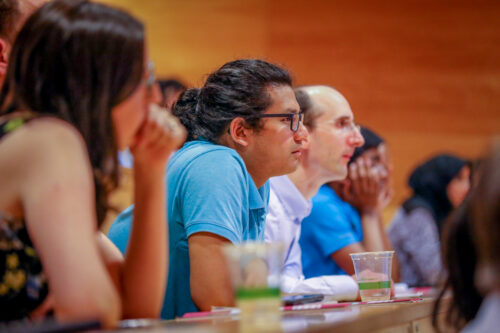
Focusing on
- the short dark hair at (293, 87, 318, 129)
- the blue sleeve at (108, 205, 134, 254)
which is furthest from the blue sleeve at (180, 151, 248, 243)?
the short dark hair at (293, 87, 318, 129)

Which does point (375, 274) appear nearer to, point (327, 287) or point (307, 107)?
point (327, 287)

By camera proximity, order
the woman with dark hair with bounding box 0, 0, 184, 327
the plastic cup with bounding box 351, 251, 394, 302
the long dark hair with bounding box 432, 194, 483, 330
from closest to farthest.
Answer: the woman with dark hair with bounding box 0, 0, 184, 327, the long dark hair with bounding box 432, 194, 483, 330, the plastic cup with bounding box 351, 251, 394, 302

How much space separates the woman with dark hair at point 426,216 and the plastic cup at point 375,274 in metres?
1.45

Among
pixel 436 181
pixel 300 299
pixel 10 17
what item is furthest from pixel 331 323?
pixel 436 181

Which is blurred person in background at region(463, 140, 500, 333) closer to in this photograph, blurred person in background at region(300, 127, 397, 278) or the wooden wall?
blurred person in background at region(300, 127, 397, 278)

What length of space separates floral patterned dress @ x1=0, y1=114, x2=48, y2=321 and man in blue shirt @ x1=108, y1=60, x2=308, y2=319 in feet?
1.98

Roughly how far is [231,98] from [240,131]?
0.34 feet

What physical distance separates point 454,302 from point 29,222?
715mm

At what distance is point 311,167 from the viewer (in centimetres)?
262

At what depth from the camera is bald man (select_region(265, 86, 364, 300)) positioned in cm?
238

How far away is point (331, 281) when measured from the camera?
2129mm

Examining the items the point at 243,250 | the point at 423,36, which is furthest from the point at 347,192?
the point at 423,36

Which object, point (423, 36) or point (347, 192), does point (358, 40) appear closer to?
point (423, 36)

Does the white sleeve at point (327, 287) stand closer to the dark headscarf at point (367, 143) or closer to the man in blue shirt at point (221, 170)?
the man in blue shirt at point (221, 170)
